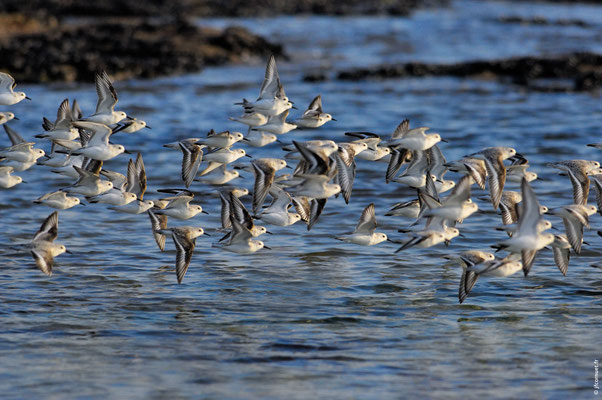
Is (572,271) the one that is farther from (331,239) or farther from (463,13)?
(463,13)

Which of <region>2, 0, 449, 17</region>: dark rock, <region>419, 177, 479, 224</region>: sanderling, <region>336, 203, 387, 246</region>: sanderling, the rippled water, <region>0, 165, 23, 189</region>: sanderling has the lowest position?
<region>2, 0, 449, 17</region>: dark rock

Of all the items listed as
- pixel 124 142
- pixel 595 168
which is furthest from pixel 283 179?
pixel 124 142

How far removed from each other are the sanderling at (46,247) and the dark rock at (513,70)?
21591 mm

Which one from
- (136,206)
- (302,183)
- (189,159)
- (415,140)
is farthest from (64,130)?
(415,140)

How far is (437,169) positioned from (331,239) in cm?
249

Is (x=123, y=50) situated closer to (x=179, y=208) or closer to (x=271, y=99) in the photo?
(x=271, y=99)

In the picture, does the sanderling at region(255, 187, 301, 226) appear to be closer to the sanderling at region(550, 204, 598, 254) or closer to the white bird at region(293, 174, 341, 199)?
the white bird at region(293, 174, 341, 199)

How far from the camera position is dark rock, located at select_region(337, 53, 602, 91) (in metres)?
30.6

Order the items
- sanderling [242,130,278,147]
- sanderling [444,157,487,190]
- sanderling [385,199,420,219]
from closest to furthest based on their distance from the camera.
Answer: sanderling [444,157,487,190] → sanderling [385,199,420,219] → sanderling [242,130,278,147]

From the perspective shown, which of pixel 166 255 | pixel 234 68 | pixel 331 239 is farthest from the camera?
pixel 234 68

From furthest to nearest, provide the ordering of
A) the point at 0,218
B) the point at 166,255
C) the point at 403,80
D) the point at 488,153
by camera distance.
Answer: the point at 403,80 < the point at 0,218 < the point at 166,255 < the point at 488,153

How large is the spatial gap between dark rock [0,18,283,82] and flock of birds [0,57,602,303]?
56.4ft

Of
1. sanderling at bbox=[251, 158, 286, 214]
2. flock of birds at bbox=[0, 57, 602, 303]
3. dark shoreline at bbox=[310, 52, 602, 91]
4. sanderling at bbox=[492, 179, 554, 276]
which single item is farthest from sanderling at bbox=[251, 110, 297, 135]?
dark shoreline at bbox=[310, 52, 602, 91]

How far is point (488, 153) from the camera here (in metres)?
10.4
